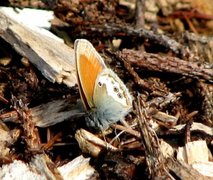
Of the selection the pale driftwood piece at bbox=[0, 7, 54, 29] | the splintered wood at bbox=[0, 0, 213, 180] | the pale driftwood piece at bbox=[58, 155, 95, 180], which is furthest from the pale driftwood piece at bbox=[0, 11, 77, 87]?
the pale driftwood piece at bbox=[58, 155, 95, 180]

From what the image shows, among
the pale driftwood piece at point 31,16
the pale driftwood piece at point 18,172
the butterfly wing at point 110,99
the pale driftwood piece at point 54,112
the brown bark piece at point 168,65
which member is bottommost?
the pale driftwood piece at point 18,172

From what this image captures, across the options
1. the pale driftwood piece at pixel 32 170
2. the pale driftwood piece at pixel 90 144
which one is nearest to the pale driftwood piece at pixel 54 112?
the pale driftwood piece at pixel 90 144

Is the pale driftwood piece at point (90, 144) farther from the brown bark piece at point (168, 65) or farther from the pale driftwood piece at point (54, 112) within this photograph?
the brown bark piece at point (168, 65)

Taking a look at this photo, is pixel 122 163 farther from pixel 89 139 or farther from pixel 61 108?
pixel 61 108

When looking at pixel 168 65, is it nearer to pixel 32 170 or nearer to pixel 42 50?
pixel 42 50

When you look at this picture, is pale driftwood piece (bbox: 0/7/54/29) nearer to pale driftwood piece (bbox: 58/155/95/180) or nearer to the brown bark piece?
the brown bark piece

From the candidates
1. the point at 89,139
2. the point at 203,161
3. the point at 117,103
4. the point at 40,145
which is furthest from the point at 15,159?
the point at 203,161

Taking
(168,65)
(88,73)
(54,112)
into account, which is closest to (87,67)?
(88,73)
